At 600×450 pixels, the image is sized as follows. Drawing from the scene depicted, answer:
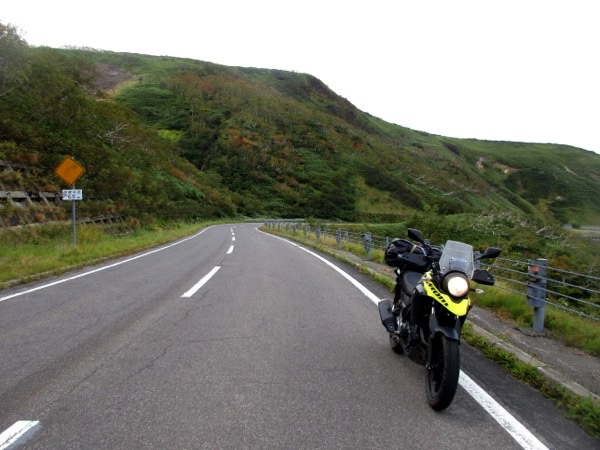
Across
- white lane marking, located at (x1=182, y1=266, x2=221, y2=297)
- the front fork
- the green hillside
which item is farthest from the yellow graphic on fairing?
the green hillside

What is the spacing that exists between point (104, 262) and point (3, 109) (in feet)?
49.2

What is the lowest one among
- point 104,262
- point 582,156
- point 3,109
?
point 104,262

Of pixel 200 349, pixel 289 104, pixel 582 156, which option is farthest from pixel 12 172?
pixel 582 156

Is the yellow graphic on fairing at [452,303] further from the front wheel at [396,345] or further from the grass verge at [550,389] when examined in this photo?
the front wheel at [396,345]

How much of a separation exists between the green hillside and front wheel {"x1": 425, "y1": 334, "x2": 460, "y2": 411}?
19.4 metres

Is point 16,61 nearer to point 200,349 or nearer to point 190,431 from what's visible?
point 200,349

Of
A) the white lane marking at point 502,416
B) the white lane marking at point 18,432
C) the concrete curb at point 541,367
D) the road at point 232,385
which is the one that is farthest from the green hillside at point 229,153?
the white lane marking at point 502,416

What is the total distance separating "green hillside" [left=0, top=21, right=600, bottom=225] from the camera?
26.1 meters

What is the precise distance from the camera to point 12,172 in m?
20.7

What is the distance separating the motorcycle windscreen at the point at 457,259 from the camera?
384cm

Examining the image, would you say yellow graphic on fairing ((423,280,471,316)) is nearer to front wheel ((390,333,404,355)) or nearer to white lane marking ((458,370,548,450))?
white lane marking ((458,370,548,450))

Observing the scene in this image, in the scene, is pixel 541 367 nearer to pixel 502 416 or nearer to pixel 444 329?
pixel 502 416

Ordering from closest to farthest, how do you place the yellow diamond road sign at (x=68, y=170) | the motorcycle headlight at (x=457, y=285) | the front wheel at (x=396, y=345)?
the motorcycle headlight at (x=457, y=285)
the front wheel at (x=396, y=345)
the yellow diamond road sign at (x=68, y=170)

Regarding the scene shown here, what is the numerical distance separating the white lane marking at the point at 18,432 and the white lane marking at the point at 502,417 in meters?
3.39
